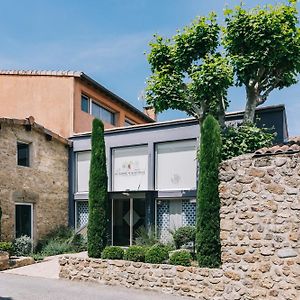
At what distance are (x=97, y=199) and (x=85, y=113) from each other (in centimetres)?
958

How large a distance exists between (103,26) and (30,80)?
39.2 ft

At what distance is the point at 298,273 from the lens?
27.7 feet

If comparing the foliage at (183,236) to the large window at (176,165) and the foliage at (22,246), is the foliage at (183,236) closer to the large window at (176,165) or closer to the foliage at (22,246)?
the large window at (176,165)

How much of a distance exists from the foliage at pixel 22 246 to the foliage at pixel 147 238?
4.63 meters

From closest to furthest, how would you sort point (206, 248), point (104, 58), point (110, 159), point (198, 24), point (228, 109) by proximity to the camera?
1. point (206, 248)
2. point (104, 58)
3. point (198, 24)
4. point (228, 109)
5. point (110, 159)

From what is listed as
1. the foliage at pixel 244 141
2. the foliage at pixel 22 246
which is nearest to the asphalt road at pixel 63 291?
the foliage at pixel 22 246

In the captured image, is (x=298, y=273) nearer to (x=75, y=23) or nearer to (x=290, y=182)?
A: (x=290, y=182)

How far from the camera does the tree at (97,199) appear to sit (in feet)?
Result: 41.4

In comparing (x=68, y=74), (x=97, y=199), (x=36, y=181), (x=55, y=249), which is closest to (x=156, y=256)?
(x=97, y=199)

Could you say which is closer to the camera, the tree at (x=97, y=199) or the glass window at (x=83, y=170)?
the tree at (x=97, y=199)

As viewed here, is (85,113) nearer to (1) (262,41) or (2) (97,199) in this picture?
(2) (97,199)

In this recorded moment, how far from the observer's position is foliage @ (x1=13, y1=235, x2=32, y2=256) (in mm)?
16156

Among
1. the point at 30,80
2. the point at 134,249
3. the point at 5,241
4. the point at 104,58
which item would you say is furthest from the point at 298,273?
the point at 30,80

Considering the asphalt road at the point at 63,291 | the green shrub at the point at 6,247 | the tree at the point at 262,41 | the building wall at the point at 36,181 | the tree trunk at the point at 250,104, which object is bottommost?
the asphalt road at the point at 63,291
